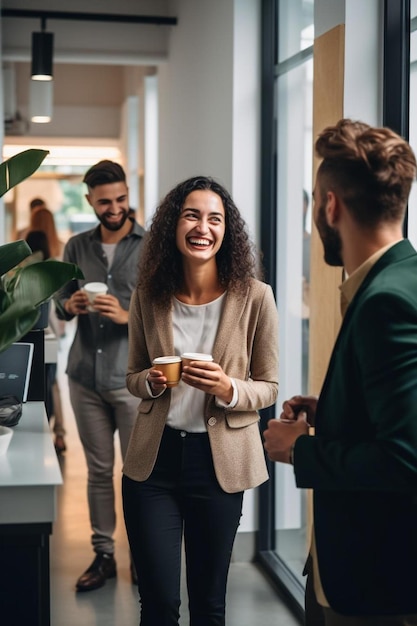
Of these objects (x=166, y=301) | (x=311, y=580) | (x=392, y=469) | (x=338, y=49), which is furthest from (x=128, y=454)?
(x=338, y=49)

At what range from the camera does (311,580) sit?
1.89 meters

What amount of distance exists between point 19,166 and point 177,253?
0.62m

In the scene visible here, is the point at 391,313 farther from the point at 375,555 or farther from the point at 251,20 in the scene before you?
the point at 251,20

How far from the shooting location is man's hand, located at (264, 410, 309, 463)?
5.70 feet

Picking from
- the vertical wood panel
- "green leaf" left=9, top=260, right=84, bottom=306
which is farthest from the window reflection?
"green leaf" left=9, top=260, right=84, bottom=306

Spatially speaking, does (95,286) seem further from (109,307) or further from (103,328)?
(103,328)

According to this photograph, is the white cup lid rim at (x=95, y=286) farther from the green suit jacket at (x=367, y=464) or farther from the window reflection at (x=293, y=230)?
the green suit jacket at (x=367, y=464)

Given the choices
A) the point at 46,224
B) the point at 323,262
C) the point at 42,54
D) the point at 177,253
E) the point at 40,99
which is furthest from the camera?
the point at 46,224

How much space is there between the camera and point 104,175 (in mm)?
3863

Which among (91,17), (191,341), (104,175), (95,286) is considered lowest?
(191,341)

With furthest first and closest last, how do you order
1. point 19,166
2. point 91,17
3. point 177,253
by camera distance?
1. point 91,17
2. point 177,253
3. point 19,166

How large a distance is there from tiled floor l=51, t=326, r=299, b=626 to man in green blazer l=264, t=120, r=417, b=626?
6.60 feet

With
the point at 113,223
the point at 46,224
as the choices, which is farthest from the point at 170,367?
the point at 46,224

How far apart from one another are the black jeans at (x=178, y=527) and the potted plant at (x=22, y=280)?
1.95ft
